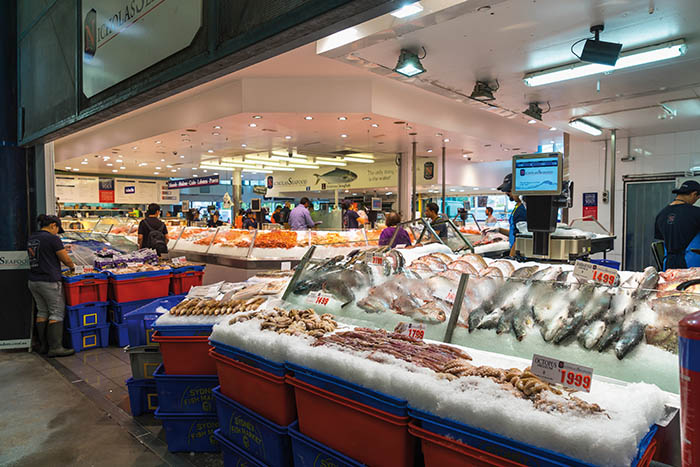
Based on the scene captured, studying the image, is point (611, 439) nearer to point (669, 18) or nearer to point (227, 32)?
point (227, 32)

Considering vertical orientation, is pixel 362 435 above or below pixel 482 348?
below

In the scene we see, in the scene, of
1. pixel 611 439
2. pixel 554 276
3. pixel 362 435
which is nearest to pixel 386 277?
pixel 554 276

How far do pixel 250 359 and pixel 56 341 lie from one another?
4318 millimetres

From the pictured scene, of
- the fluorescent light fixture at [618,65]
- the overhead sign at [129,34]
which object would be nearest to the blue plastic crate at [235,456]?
the overhead sign at [129,34]

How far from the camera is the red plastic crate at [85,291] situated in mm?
5188

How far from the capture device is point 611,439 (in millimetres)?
1069

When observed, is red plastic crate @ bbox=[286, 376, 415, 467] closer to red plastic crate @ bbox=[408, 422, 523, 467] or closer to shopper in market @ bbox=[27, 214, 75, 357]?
red plastic crate @ bbox=[408, 422, 523, 467]

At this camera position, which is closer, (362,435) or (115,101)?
(362,435)

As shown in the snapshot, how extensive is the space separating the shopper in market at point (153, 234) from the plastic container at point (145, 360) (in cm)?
440

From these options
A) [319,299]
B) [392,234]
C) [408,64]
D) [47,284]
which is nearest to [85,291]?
[47,284]

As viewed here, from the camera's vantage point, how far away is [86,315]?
528 centimetres

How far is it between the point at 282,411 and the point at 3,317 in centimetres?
516

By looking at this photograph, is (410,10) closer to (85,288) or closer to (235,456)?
(235,456)

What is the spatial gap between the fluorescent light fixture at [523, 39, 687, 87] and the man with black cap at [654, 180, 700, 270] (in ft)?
4.86
